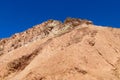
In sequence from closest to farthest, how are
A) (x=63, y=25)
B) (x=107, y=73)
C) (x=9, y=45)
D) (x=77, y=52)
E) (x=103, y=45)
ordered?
(x=107, y=73) < (x=77, y=52) < (x=103, y=45) < (x=63, y=25) < (x=9, y=45)

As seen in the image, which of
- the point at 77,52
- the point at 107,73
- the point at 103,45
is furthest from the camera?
Answer: the point at 103,45

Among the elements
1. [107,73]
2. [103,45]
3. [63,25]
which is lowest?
[107,73]

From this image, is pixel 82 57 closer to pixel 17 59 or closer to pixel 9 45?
pixel 17 59

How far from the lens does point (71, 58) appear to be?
94.4ft

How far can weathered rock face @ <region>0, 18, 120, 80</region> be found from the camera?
2741 cm

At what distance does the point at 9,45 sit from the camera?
147 feet

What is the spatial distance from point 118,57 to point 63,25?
36.6 ft

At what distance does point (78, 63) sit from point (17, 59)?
7.37 m

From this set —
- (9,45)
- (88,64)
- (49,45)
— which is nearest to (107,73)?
(88,64)

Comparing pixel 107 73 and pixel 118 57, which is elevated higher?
pixel 118 57

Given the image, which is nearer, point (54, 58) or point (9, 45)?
point (54, 58)

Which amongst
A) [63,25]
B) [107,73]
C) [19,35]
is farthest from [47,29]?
[107,73]

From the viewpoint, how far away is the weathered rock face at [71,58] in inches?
1079

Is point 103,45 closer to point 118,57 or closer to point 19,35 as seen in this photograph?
point 118,57
